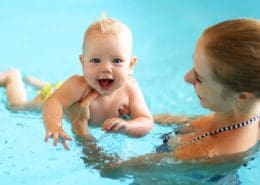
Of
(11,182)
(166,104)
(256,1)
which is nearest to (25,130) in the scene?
(11,182)

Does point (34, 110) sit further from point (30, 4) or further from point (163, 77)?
point (30, 4)

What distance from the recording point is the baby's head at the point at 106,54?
1636 mm

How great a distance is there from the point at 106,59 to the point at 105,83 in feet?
0.27

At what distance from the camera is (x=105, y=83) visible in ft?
5.53

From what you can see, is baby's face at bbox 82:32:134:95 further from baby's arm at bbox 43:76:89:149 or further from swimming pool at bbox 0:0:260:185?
swimming pool at bbox 0:0:260:185

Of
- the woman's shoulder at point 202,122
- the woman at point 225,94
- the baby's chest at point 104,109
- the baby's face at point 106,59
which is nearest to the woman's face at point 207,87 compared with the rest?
the woman at point 225,94

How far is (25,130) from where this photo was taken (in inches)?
79.4

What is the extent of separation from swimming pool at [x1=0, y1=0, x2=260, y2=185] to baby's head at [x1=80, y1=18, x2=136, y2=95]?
21 centimetres

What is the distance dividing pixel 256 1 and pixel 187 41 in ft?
1.89

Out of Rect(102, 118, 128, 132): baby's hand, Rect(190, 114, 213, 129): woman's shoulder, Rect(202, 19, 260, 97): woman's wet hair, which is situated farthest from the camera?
Rect(190, 114, 213, 129): woman's shoulder

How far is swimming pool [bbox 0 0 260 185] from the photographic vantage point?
178 centimetres

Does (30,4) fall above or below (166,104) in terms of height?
above

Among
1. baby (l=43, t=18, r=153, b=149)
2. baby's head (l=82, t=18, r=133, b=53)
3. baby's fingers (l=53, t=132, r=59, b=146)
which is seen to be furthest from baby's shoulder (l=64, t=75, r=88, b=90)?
baby's fingers (l=53, t=132, r=59, b=146)

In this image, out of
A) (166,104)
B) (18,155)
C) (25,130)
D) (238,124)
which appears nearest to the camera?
(238,124)
